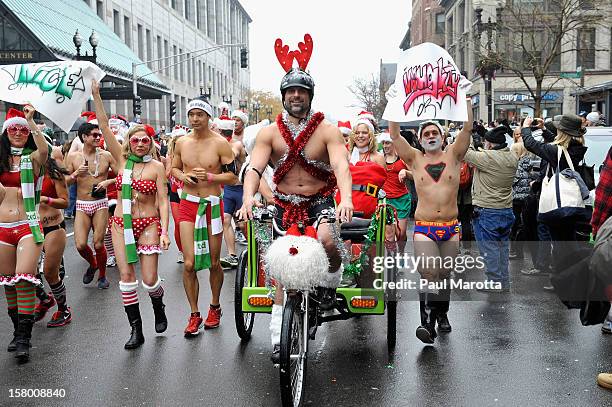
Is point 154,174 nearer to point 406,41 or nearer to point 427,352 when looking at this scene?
point 427,352

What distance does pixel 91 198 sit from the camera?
9.18m

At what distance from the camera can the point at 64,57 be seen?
28234 millimetres

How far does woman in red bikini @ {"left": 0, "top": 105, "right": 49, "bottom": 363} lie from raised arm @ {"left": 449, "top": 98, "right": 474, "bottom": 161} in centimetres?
377

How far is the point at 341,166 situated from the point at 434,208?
168cm

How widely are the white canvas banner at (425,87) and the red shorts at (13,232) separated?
3.34 metres

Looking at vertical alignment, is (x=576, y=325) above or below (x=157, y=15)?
below

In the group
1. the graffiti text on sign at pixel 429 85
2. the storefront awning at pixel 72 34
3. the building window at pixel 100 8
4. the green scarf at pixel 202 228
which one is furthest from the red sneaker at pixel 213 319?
the building window at pixel 100 8

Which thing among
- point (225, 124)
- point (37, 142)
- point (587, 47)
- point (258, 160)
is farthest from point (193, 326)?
point (587, 47)

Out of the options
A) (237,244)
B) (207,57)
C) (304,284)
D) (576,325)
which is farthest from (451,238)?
(207,57)

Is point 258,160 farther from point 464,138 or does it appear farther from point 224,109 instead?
point 224,109

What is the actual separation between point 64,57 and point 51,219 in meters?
23.1

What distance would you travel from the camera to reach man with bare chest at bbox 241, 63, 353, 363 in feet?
17.8

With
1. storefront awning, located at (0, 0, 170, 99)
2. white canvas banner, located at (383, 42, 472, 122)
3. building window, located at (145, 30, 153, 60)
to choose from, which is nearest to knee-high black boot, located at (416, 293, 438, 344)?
white canvas banner, located at (383, 42, 472, 122)

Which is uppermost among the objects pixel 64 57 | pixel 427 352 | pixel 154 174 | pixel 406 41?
pixel 406 41
